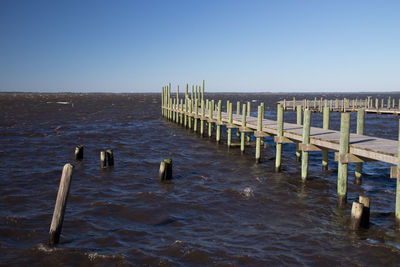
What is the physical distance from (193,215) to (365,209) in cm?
399

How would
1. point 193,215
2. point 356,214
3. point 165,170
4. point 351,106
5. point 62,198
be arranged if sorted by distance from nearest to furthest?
point 62,198 → point 356,214 → point 193,215 → point 165,170 → point 351,106

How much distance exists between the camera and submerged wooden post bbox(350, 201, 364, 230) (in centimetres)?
773

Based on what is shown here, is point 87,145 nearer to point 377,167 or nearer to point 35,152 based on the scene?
point 35,152

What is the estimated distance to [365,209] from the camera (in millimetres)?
7801

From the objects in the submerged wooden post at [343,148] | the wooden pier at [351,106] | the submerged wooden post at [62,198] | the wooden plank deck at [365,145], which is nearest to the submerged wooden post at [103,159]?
the wooden plank deck at [365,145]

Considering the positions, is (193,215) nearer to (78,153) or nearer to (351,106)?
Answer: (78,153)

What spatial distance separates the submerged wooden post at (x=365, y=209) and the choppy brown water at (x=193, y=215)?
0.19m

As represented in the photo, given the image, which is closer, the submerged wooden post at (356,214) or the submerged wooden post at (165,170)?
the submerged wooden post at (356,214)

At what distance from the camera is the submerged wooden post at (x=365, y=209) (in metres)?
7.71

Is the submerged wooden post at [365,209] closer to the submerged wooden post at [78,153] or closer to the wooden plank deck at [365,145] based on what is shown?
the wooden plank deck at [365,145]

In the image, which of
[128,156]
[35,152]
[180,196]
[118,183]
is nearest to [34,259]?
[180,196]

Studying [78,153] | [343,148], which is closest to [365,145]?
[343,148]

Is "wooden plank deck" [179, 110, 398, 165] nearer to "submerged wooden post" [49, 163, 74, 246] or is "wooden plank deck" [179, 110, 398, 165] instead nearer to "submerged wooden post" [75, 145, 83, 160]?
"submerged wooden post" [49, 163, 74, 246]

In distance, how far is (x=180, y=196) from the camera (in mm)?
10625
